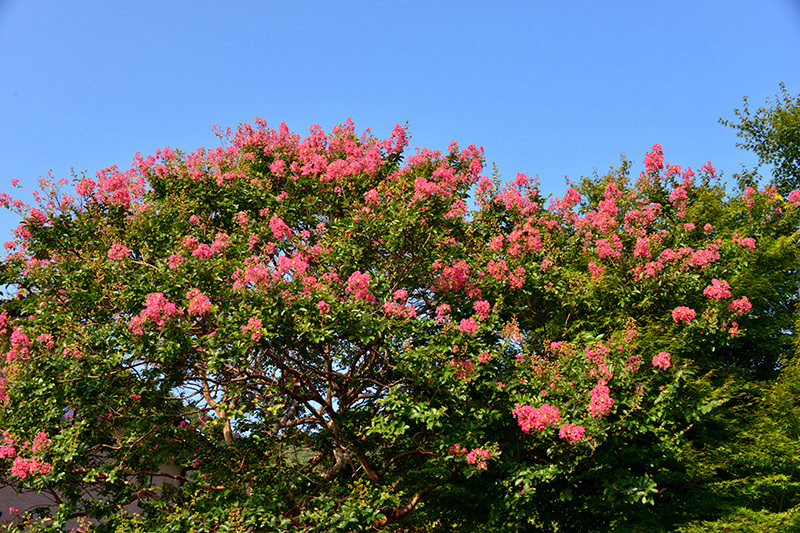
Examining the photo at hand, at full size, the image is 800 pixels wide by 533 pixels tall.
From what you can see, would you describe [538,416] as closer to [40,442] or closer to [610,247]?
[610,247]

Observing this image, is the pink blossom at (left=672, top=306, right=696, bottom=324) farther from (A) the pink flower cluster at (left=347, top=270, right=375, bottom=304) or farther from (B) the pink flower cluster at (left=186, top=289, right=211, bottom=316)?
(B) the pink flower cluster at (left=186, top=289, right=211, bottom=316)

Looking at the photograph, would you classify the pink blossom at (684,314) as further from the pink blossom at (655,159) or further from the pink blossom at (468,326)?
the pink blossom at (655,159)

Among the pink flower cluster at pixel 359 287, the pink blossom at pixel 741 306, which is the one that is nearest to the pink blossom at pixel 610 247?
the pink blossom at pixel 741 306

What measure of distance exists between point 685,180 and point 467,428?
417 inches

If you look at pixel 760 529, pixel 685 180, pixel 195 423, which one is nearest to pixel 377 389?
pixel 195 423

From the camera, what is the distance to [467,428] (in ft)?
32.8

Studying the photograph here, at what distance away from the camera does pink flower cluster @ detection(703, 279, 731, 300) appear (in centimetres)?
1152

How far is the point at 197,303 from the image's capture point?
9539mm

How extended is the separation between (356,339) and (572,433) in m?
4.08

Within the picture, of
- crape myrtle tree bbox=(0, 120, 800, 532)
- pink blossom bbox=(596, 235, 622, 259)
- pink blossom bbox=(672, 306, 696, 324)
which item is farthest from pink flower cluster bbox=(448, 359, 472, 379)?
pink blossom bbox=(596, 235, 622, 259)

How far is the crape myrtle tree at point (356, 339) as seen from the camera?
988cm

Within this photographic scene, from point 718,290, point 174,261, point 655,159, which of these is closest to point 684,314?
point 718,290

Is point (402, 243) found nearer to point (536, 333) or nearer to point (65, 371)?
point (536, 333)

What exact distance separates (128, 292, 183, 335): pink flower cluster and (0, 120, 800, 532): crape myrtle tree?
0.11 feet
